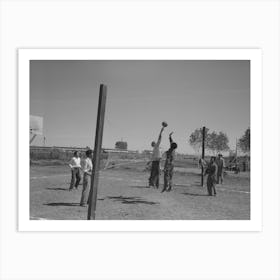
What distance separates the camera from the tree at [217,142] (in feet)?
16.9

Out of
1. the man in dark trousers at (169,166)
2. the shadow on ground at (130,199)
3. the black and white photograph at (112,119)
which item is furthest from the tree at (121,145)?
the shadow on ground at (130,199)

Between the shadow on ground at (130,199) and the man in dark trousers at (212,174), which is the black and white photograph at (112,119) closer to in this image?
the shadow on ground at (130,199)

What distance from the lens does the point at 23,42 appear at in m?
4.75

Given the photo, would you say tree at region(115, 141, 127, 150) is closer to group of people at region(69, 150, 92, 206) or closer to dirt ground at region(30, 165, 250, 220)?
group of people at region(69, 150, 92, 206)

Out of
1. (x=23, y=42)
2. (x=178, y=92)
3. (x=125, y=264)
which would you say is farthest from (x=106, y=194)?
(x=23, y=42)

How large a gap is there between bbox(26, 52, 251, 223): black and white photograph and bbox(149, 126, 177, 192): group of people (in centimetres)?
1

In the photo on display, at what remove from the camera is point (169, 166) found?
5551 mm

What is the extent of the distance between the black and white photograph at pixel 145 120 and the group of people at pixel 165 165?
0.05ft

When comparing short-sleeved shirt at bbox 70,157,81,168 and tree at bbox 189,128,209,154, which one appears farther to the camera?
short-sleeved shirt at bbox 70,157,81,168

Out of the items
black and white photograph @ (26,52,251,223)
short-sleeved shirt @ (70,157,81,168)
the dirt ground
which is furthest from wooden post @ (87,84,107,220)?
short-sleeved shirt @ (70,157,81,168)

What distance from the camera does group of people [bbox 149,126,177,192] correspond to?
519 centimetres

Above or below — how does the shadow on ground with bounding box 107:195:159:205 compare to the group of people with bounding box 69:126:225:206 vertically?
below

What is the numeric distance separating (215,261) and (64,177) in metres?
3.44

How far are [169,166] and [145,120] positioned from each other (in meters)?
0.84
